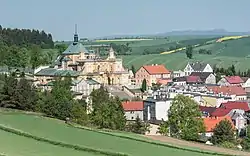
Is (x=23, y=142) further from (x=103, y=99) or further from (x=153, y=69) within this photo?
(x=153, y=69)

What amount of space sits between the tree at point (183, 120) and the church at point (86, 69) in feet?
96.0

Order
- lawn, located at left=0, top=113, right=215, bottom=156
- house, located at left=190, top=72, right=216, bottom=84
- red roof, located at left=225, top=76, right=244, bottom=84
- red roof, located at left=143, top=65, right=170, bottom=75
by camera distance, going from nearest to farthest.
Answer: lawn, located at left=0, top=113, right=215, bottom=156
red roof, located at left=225, top=76, right=244, bottom=84
house, located at left=190, top=72, right=216, bottom=84
red roof, located at left=143, top=65, right=170, bottom=75

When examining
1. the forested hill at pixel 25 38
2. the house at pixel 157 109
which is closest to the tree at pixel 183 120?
the house at pixel 157 109

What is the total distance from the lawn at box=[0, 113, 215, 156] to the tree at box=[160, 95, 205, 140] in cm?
696

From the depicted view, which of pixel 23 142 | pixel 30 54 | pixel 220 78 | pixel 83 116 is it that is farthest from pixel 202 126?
pixel 30 54

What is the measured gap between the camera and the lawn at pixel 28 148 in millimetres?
25681

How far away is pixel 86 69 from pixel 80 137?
39.5 metres

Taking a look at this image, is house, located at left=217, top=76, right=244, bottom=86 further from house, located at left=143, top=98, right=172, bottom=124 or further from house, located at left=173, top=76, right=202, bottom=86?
house, located at left=143, top=98, right=172, bottom=124

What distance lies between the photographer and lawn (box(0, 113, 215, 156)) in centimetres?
2869

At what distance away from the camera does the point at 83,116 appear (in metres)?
43.2

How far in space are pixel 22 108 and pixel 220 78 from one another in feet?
131

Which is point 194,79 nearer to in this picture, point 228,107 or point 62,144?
point 228,107

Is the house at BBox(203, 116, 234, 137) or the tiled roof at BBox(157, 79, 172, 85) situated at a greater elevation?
the tiled roof at BBox(157, 79, 172, 85)

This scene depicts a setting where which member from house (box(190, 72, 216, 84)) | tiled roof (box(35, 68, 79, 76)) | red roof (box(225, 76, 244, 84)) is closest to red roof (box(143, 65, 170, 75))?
house (box(190, 72, 216, 84))
